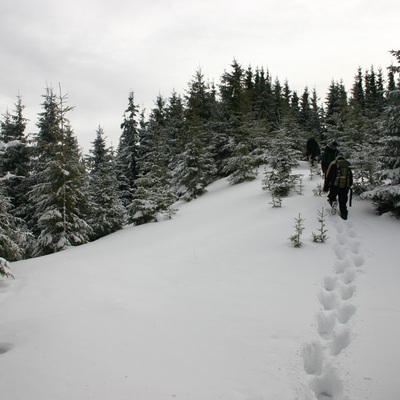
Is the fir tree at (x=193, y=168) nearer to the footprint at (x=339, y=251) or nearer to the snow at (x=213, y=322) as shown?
the snow at (x=213, y=322)

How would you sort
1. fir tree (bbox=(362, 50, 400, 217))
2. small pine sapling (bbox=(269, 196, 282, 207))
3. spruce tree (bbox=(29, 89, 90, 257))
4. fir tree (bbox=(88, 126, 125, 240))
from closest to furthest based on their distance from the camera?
fir tree (bbox=(362, 50, 400, 217))
small pine sapling (bbox=(269, 196, 282, 207))
spruce tree (bbox=(29, 89, 90, 257))
fir tree (bbox=(88, 126, 125, 240))

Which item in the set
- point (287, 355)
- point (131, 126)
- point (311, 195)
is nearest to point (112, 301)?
point (287, 355)

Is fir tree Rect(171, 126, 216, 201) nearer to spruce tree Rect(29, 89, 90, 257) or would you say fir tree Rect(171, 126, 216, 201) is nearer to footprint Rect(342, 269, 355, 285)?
spruce tree Rect(29, 89, 90, 257)

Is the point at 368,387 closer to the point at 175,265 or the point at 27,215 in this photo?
the point at 175,265

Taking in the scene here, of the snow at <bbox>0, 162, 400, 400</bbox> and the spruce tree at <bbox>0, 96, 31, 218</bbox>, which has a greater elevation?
the spruce tree at <bbox>0, 96, 31, 218</bbox>

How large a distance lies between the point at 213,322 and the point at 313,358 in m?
1.57

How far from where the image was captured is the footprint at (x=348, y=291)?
5840 millimetres

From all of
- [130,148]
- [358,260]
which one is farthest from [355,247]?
[130,148]

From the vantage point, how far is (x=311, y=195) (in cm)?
1324

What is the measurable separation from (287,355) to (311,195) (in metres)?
9.98

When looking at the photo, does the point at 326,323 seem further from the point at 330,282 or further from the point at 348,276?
the point at 348,276

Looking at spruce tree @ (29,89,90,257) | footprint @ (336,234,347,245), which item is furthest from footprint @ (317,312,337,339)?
spruce tree @ (29,89,90,257)

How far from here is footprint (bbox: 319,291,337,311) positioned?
5.55 metres

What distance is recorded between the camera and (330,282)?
645 cm
